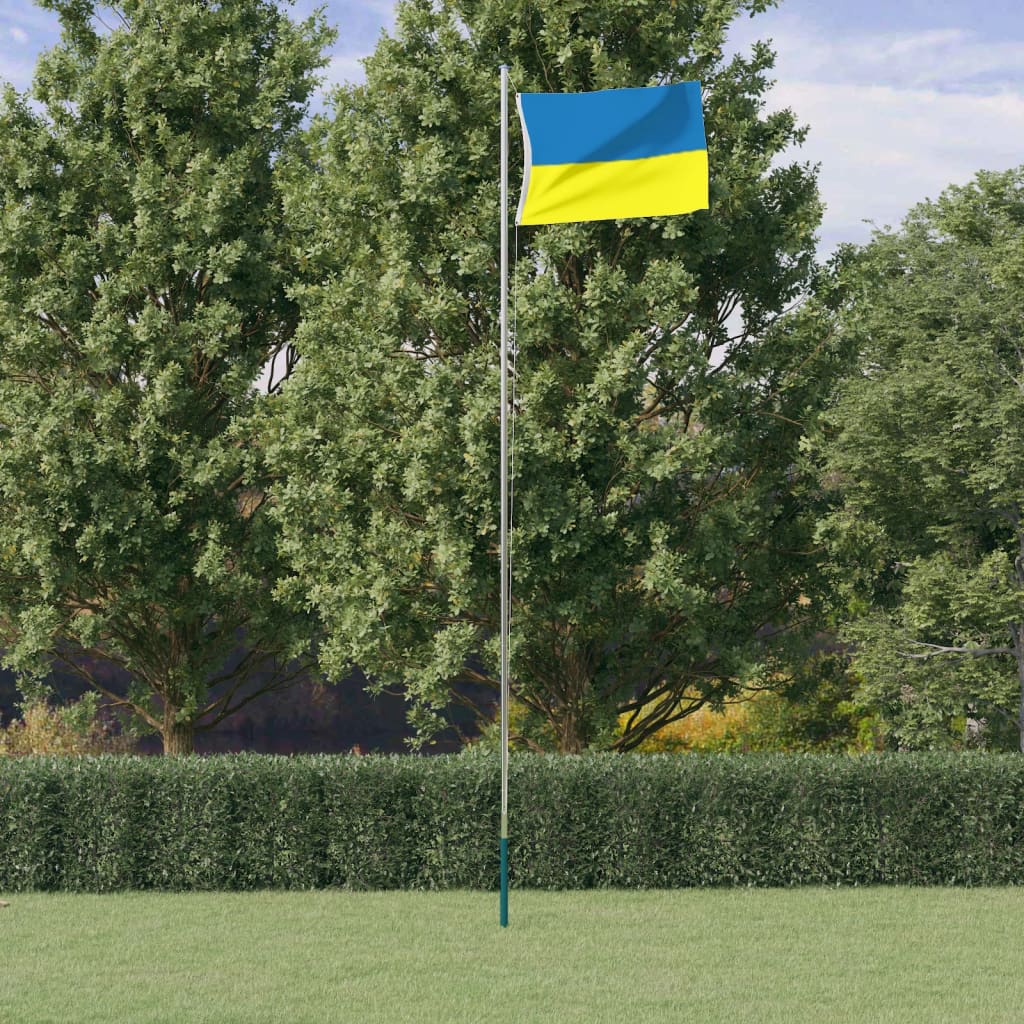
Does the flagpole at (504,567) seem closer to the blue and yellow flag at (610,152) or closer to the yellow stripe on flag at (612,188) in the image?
the blue and yellow flag at (610,152)

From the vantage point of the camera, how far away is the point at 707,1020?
821cm

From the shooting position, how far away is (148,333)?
52.6ft

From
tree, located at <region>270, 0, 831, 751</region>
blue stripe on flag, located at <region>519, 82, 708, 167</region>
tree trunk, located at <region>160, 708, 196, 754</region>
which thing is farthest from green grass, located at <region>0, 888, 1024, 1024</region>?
→ blue stripe on flag, located at <region>519, 82, 708, 167</region>

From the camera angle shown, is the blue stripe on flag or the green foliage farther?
the green foliage

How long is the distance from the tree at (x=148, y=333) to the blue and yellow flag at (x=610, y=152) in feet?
18.7

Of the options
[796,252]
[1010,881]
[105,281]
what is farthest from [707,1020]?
[105,281]

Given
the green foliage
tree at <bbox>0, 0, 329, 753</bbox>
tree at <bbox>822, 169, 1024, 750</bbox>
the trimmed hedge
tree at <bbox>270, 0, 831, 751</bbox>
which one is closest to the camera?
the trimmed hedge

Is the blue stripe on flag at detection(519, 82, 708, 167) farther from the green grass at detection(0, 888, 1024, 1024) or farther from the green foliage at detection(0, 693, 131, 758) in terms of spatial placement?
the green foliage at detection(0, 693, 131, 758)

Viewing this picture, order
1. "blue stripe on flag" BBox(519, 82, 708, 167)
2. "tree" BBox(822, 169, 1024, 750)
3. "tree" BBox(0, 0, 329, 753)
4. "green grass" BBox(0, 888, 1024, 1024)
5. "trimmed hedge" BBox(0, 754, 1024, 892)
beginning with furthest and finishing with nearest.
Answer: "tree" BBox(822, 169, 1024, 750)
"tree" BBox(0, 0, 329, 753)
"trimmed hedge" BBox(0, 754, 1024, 892)
"blue stripe on flag" BBox(519, 82, 708, 167)
"green grass" BBox(0, 888, 1024, 1024)

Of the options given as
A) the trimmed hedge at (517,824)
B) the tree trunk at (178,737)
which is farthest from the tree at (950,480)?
the tree trunk at (178,737)

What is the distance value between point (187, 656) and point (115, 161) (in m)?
6.22

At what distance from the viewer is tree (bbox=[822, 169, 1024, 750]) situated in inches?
695

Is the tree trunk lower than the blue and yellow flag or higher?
lower

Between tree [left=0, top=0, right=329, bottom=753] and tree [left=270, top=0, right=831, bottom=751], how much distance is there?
1798 mm
